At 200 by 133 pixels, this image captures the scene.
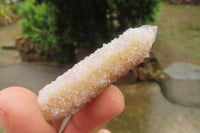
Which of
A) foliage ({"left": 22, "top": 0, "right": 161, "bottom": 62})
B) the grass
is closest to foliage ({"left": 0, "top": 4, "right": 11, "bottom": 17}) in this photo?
foliage ({"left": 22, "top": 0, "right": 161, "bottom": 62})

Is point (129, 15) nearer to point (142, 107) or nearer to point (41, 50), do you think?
point (142, 107)

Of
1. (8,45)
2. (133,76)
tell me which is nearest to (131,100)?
(133,76)

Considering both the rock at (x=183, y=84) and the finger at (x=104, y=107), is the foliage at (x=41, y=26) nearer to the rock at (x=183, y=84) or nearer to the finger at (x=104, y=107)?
the rock at (x=183, y=84)

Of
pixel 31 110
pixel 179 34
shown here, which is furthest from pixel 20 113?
pixel 179 34

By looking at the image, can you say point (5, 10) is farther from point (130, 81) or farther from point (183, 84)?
point (183, 84)

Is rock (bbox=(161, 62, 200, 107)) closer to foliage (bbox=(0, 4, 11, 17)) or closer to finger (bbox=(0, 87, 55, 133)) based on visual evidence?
finger (bbox=(0, 87, 55, 133))

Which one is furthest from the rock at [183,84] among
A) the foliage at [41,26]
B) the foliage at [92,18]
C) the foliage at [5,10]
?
the foliage at [5,10]
